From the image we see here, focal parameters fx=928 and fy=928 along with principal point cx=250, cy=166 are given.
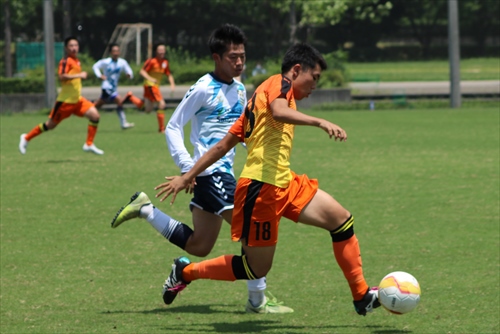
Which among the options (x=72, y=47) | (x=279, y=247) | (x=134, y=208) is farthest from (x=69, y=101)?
(x=134, y=208)

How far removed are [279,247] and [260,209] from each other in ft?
10.8

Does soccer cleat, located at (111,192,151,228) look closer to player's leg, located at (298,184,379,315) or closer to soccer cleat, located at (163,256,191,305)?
soccer cleat, located at (163,256,191,305)

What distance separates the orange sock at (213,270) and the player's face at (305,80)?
4.10 feet

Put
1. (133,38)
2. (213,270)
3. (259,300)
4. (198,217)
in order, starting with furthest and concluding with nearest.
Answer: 1. (133,38)
2. (198,217)
3. (259,300)
4. (213,270)

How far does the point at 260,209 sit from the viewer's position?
591 centimetres

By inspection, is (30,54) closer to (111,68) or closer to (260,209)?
(111,68)

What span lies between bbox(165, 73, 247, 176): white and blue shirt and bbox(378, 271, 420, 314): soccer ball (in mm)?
1473

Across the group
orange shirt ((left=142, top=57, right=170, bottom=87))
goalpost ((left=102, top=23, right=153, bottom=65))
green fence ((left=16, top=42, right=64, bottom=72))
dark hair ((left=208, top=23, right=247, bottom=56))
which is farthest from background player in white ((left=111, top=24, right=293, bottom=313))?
goalpost ((left=102, top=23, right=153, bottom=65))

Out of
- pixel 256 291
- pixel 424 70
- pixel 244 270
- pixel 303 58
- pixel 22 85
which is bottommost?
pixel 424 70

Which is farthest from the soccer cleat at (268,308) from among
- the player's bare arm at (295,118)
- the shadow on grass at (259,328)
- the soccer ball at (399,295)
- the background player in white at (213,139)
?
the player's bare arm at (295,118)

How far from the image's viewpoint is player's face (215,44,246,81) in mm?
6586

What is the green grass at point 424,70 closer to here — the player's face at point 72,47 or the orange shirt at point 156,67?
the orange shirt at point 156,67

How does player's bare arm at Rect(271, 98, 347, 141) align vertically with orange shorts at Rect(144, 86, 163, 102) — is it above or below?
above

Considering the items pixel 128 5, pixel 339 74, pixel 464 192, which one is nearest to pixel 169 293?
pixel 464 192
